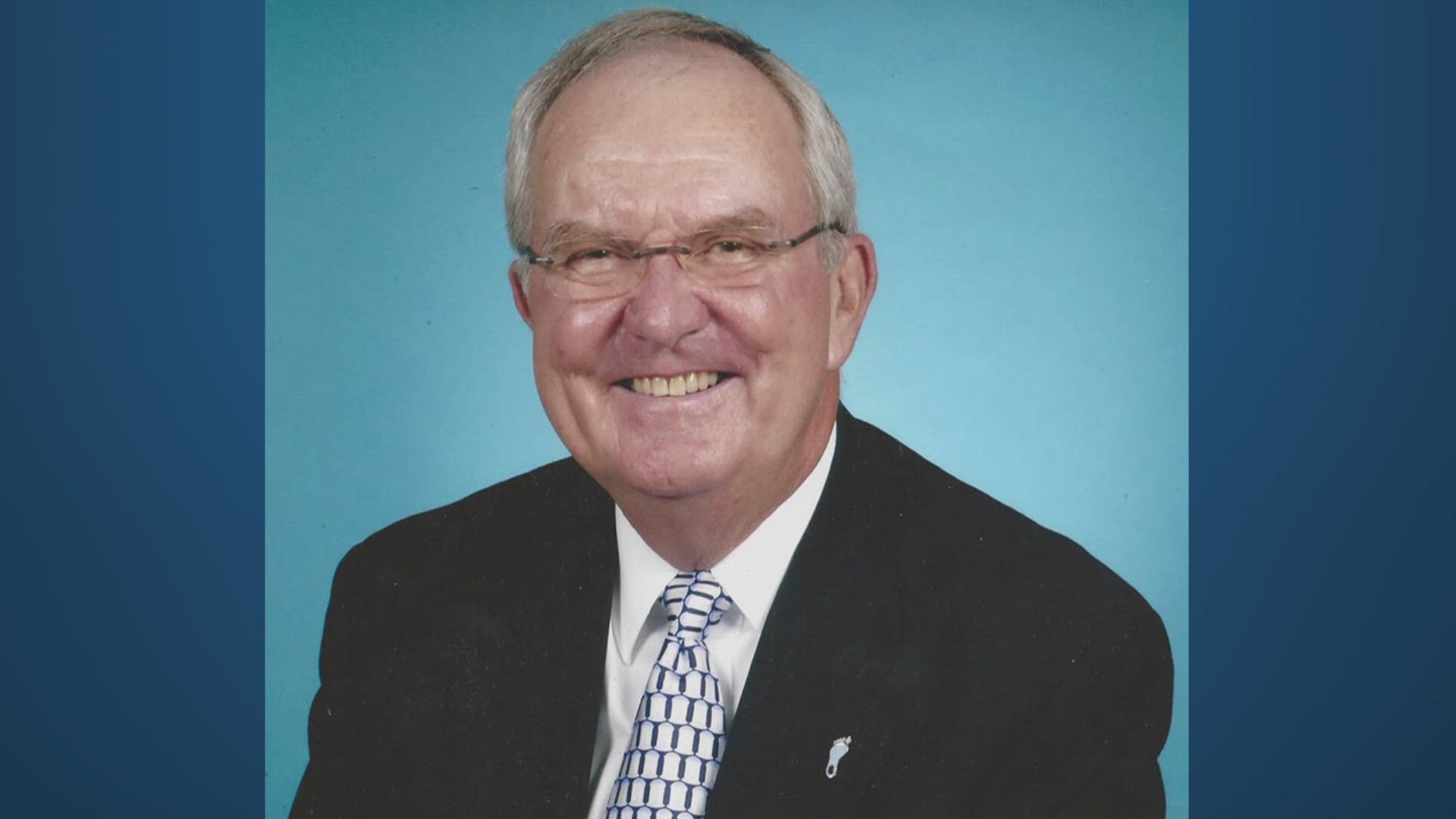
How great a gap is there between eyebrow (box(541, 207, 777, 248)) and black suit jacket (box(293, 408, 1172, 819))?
0.43 metres

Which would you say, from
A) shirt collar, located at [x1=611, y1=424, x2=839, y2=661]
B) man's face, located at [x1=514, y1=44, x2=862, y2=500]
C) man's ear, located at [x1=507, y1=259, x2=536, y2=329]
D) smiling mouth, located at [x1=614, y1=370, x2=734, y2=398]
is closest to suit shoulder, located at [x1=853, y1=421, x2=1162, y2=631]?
shirt collar, located at [x1=611, y1=424, x2=839, y2=661]

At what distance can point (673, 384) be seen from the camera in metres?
2.33

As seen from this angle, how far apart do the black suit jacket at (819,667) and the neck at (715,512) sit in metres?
0.07

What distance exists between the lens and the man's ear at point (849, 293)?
252 cm

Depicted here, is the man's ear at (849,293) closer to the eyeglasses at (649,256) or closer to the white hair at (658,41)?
the white hair at (658,41)

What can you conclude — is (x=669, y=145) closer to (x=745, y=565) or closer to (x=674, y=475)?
(x=674, y=475)

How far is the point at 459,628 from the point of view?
2.58 m

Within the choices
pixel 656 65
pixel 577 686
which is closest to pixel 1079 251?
pixel 656 65

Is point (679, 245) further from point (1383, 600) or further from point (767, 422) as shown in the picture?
point (1383, 600)

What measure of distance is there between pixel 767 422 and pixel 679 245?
32 cm

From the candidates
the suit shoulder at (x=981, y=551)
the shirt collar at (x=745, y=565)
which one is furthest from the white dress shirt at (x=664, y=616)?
the suit shoulder at (x=981, y=551)

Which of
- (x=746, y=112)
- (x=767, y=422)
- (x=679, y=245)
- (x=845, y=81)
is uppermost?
(x=845, y=81)

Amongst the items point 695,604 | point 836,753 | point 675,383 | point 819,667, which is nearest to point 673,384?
point 675,383

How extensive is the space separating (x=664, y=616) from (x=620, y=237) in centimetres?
64
